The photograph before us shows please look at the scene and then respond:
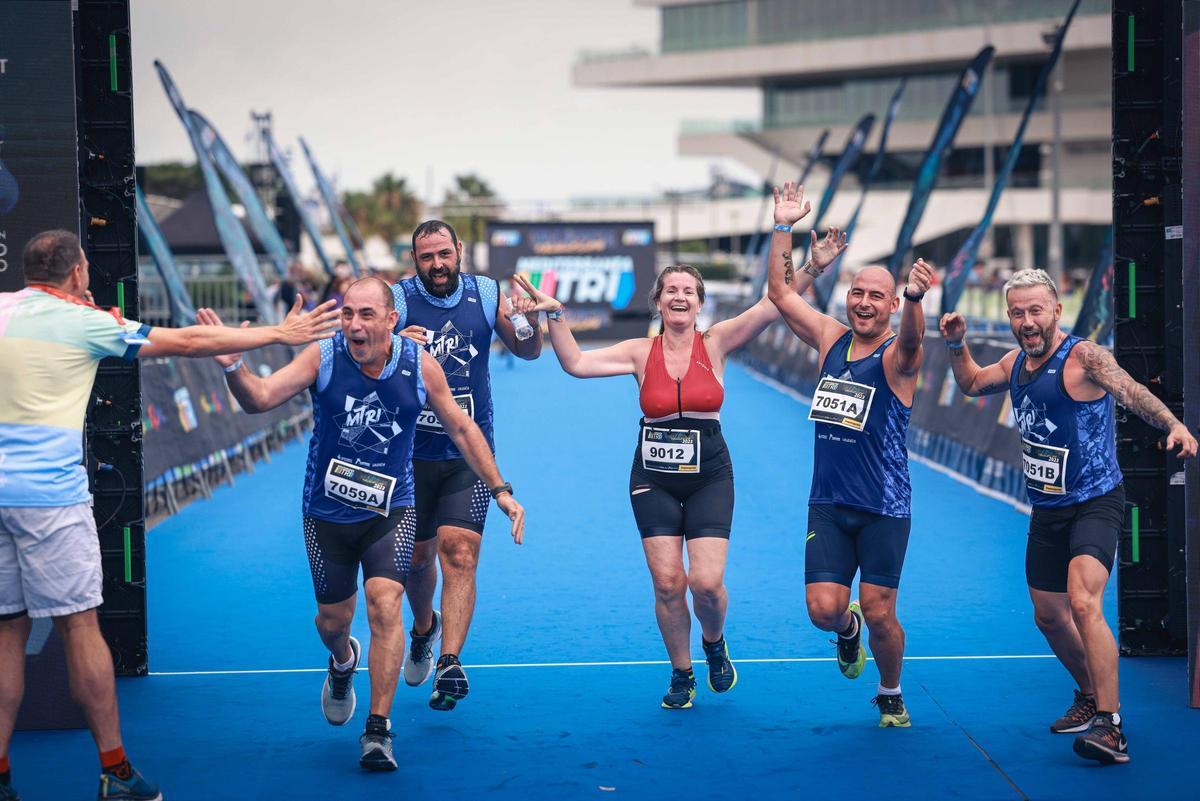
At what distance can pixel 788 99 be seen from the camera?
78938mm

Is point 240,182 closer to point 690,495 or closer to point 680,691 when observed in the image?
point 690,495

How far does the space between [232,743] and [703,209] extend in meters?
77.9

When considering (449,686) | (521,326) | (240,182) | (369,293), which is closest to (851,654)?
(449,686)

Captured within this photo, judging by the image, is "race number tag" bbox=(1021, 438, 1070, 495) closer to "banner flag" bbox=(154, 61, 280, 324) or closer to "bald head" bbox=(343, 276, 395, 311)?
"bald head" bbox=(343, 276, 395, 311)

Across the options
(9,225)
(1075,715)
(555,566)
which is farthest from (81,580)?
(555,566)

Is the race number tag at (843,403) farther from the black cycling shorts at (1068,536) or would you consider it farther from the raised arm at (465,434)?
the raised arm at (465,434)

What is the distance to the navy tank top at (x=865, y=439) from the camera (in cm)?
623

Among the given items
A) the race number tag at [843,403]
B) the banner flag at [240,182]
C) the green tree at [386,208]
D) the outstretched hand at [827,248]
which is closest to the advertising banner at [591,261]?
the banner flag at [240,182]

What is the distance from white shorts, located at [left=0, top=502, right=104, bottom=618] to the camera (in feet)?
16.9

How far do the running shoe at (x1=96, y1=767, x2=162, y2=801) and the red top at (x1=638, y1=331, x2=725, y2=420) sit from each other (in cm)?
272

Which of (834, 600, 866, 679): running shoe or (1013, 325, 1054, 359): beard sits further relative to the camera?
(834, 600, 866, 679): running shoe

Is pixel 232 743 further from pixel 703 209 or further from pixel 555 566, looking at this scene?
pixel 703 209

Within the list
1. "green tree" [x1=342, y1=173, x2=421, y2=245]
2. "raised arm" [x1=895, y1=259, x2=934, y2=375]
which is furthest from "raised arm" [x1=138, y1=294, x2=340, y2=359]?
"green tree" [x1=342, y1=173, x2=421, y2=245]

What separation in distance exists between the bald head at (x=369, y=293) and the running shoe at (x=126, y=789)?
203 centimetres
